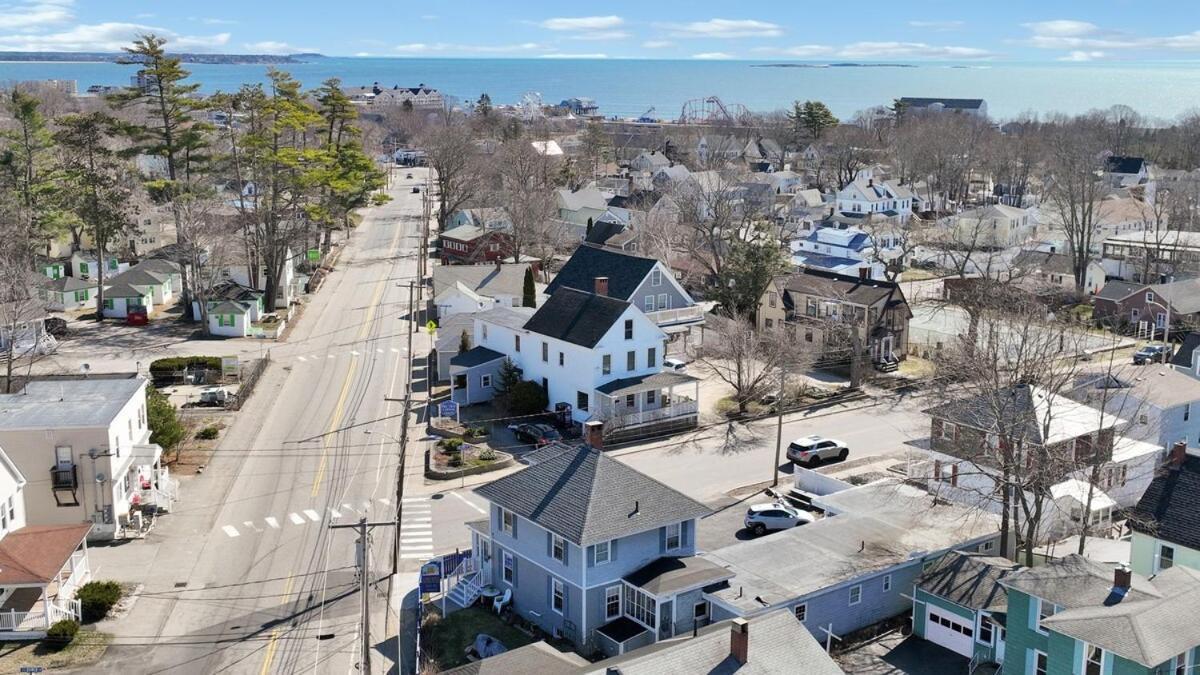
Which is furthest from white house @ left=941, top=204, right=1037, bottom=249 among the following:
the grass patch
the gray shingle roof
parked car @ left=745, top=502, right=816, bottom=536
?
the grass patch

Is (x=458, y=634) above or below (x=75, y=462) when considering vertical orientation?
below

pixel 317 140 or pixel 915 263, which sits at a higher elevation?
pixel 317 140

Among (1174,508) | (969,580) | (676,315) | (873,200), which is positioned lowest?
(969,580)

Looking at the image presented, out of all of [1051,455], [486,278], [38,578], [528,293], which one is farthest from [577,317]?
[38,578]

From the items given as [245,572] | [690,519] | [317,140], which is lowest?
[245,572]

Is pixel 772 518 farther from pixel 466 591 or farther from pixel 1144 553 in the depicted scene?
pixel 1144 553

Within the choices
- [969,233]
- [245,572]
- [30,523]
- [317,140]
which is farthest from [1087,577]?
[317,140]

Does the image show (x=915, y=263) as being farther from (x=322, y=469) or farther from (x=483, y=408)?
(x=322, y=469)
